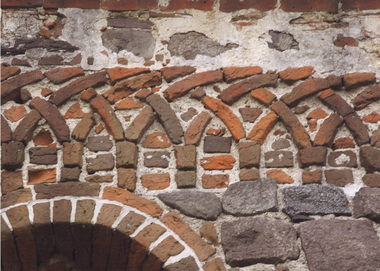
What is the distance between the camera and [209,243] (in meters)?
3.29

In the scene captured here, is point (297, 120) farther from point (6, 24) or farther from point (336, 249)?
point (6, 24)

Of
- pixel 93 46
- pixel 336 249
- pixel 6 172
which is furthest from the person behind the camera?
pixel 93 46

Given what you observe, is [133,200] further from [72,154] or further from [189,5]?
[189,5]

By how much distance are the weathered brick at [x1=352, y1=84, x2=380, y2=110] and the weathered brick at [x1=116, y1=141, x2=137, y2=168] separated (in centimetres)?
107

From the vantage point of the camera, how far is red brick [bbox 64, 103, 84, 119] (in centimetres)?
359

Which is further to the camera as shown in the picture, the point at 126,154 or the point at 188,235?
the point at 126,154

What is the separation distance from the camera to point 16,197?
340 centimetres

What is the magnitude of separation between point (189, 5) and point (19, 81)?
3.09 ft

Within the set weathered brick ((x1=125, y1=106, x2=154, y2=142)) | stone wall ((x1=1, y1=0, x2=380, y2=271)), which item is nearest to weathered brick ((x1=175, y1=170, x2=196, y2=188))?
stone wall ((x1=1, y1=0, x2=380, y2=271))

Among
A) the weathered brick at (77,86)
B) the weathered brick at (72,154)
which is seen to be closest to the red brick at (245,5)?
the weathered brick at (77,86)

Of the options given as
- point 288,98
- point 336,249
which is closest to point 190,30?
point 288,98

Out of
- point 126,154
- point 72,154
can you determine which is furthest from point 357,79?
point 72,154

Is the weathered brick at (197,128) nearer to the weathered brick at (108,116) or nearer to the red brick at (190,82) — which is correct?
the red brick at (190,82)

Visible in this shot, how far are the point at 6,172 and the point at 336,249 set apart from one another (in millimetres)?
1527
